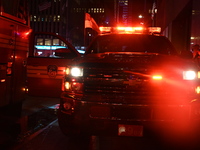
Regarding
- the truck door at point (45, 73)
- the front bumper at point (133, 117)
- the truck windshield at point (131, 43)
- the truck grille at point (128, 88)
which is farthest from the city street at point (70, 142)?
the truck windshield at point (131, 43)

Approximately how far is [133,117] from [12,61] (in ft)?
10.1

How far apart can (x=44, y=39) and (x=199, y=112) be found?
85168 millimetres

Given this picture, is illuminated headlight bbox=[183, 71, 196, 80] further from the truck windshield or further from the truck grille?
the truck windshield

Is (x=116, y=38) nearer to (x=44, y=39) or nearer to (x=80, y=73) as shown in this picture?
(x=80, y=73)

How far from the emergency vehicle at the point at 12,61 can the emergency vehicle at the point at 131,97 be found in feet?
6.37

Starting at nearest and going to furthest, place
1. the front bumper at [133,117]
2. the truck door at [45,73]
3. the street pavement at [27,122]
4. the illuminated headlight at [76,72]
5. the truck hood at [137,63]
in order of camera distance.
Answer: the front bumper at [133,117] → the truck hood at [137,63] → the illuminated headlight at [76,72] → the street pavement at [27,122] → the truck door at [45,73]

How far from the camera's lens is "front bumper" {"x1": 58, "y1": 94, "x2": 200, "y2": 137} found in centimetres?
318

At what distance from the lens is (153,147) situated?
3.87 metres

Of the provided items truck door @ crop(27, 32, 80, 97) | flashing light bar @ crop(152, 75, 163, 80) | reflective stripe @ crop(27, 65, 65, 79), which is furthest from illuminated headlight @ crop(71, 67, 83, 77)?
reflective stripe @ crop(27, 65, 65, 79)

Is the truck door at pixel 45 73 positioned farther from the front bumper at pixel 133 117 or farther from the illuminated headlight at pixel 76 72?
the front bumper at pixel 133 117

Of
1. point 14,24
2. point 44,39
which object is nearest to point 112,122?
point 14,24

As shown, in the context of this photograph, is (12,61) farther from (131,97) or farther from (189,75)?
(189,75)

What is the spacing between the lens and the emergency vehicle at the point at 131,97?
3.19 m

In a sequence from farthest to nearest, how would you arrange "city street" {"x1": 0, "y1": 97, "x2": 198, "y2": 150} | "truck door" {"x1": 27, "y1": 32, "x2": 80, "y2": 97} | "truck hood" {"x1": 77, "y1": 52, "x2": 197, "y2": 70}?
"truck door" {"x1": 27, "y1": 32, "x2": 80, "y2": 97}, "city street" {"x1": 0, "y1": 97, "x2": 198, "y2": 150}, "truck hood" {"x1": 77, "y1": 52, "x2": 197, "y2": 70}
